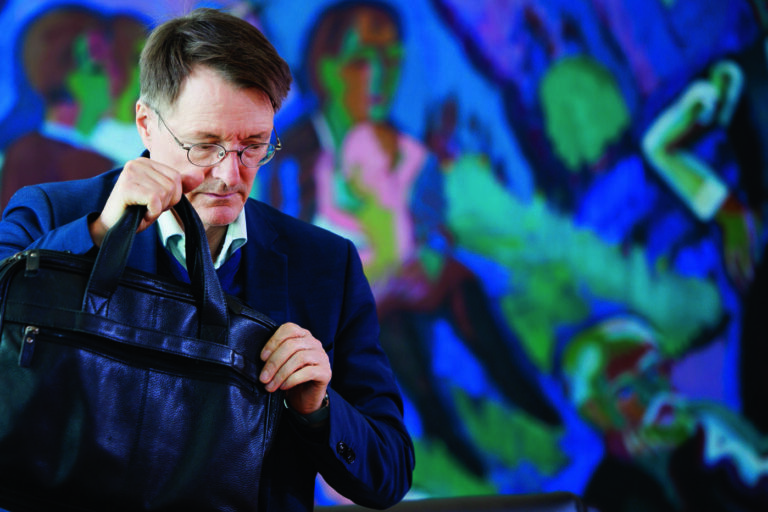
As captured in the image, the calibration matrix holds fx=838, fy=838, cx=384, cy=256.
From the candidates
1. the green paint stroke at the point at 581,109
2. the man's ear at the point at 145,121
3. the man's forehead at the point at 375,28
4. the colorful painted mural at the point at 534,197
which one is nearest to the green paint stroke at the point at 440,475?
the colorful painted mural at the point at 534,197

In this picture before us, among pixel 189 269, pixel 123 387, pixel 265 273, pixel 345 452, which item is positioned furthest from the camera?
pixel 265 273

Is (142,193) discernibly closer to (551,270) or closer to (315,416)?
(315,416)

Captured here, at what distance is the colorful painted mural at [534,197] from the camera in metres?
2.82

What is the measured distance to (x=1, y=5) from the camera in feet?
8.54

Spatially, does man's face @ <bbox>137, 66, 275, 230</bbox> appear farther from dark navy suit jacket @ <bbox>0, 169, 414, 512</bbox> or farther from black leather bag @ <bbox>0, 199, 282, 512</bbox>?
black leather bag @ <bbox>0, 199, 282, 512</bbox>

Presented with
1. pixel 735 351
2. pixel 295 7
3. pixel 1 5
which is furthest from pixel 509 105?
pixel 1 5

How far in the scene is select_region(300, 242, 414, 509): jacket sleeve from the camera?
3.92ft

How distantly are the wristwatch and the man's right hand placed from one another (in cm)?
33

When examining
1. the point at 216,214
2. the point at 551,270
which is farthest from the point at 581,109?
the point at 216,214

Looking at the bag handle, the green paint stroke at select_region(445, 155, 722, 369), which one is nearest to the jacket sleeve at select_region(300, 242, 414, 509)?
the bag handle

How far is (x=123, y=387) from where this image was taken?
0.94 meters

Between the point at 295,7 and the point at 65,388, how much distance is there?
2.17 meters

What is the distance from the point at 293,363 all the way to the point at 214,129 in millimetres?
396

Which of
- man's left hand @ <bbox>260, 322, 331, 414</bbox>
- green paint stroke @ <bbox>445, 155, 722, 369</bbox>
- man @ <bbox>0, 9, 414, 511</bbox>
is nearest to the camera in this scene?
man's left hand @ <bbox>260, 322, 331, 414</bbox>
